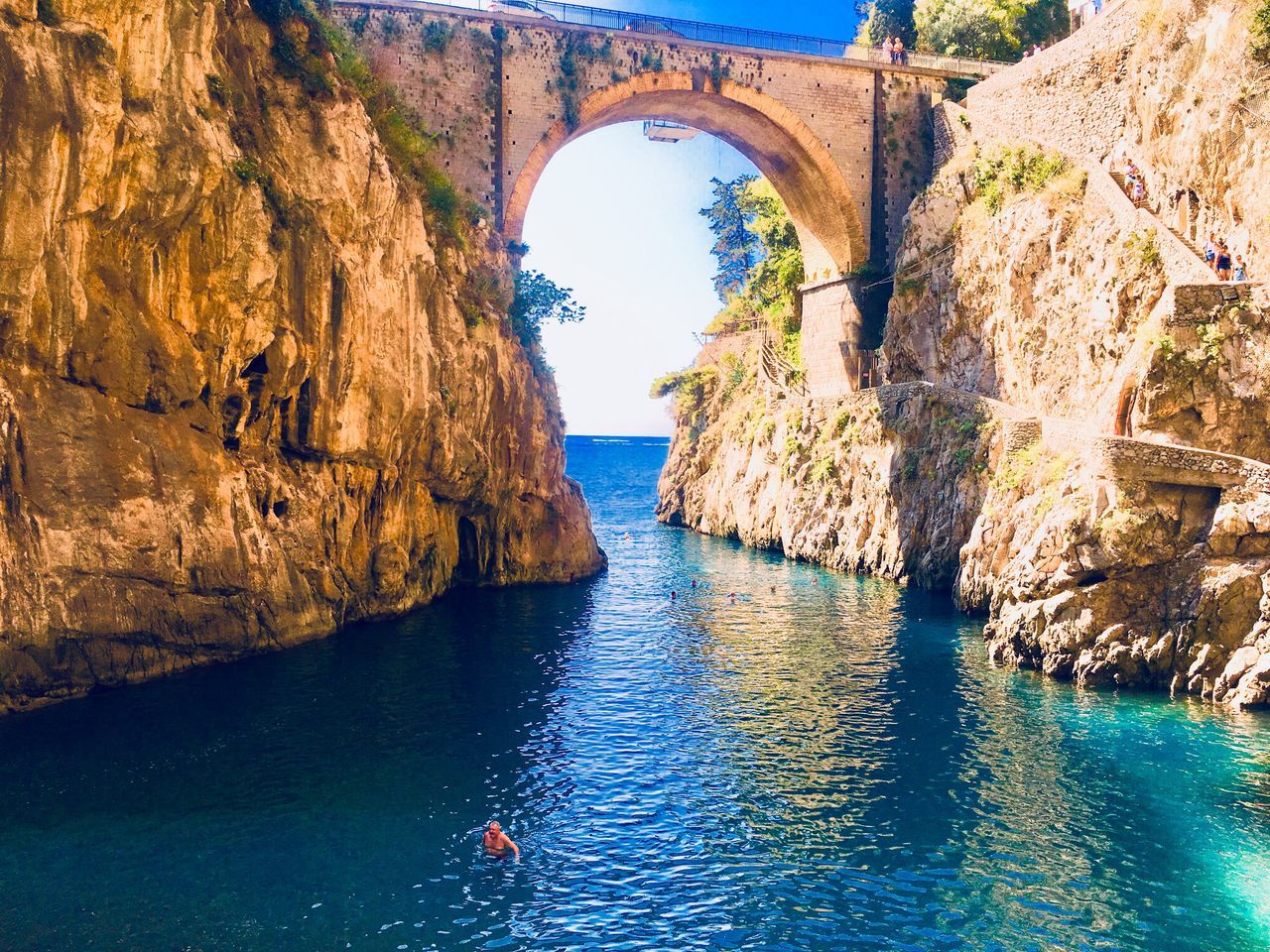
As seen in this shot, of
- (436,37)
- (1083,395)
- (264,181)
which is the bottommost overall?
(1083,395)

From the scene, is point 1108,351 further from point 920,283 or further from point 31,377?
point 31,377

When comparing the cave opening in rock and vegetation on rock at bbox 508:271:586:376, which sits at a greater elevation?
vegetation on rock at bbox 508:271:586:376

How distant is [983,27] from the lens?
5325 centimetres

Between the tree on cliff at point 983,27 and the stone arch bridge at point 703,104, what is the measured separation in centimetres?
652

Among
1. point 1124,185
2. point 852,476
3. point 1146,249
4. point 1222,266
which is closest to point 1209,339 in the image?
point 1222,266

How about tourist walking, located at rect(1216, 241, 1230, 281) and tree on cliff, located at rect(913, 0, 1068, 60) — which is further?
tree on cliff, located at rect(913, 0, 1068, 60)

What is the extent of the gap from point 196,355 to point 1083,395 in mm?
27782

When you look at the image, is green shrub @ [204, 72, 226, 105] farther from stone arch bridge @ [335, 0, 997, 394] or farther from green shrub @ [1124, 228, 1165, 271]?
green shrub @ [1124, 228, 1165, 271]

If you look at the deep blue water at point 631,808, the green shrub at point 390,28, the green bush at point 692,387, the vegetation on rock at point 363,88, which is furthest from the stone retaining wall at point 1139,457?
the green bush at point 692,387

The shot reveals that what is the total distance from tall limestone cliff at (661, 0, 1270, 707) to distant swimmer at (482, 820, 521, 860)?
15909 millimetres

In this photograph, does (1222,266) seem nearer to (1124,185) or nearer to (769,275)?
(1124,185)

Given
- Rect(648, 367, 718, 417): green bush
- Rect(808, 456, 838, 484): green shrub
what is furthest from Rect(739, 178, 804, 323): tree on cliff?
Rect(808, 456, 838, 484): green shrub

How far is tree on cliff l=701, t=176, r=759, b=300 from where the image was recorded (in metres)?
74.6

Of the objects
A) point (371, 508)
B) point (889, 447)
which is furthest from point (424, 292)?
point (889, 447)
